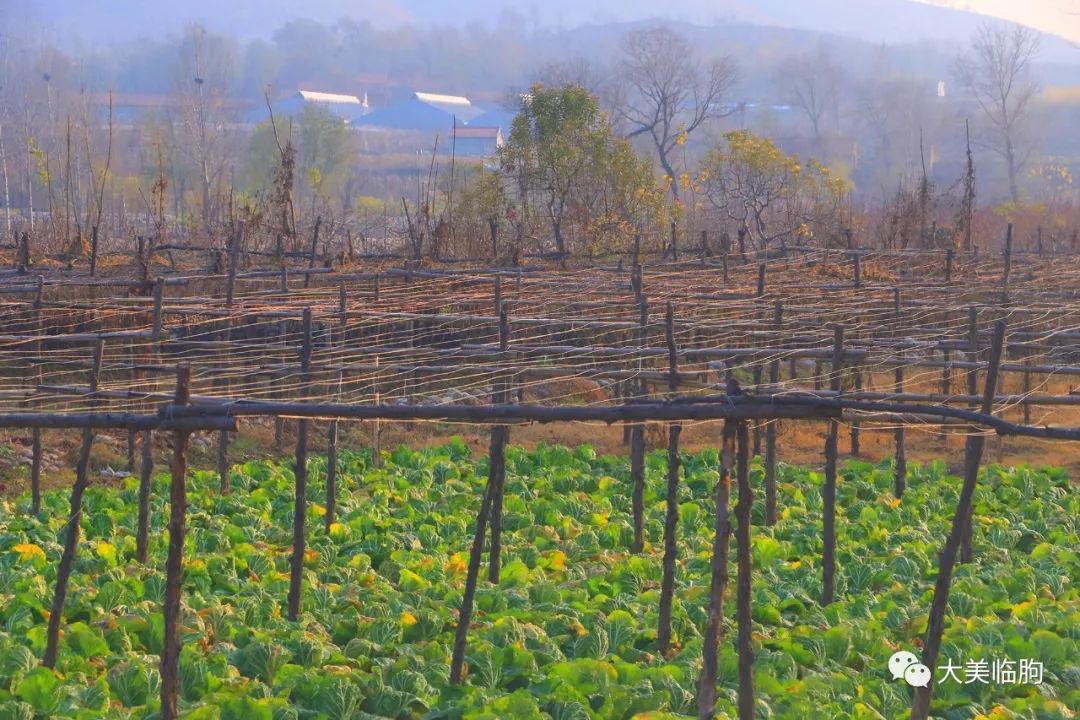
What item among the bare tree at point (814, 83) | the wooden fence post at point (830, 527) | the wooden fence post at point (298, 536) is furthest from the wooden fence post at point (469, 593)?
the bare tree at point (814, 83)

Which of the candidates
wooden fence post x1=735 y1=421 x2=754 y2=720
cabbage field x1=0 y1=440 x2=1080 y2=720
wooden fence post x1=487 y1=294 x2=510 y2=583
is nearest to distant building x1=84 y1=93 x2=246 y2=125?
wooden fence post x1=487 y1=294 x2=510 y2=583

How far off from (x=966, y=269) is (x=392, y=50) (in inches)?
4978

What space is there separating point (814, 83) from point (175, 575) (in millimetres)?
82548

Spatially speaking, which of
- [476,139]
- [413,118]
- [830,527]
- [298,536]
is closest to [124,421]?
[298,536]

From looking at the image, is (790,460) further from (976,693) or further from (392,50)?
(392,50)

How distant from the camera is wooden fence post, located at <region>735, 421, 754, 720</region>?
14.4 feet

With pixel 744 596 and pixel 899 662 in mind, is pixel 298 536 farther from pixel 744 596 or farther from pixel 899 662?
pixel 899 662

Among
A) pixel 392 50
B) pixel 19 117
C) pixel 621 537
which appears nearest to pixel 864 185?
pixel 19 117

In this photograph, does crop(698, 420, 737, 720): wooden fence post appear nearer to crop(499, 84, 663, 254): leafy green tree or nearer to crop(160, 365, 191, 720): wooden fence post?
crop(160, 365, 191, 720): wooden fence post

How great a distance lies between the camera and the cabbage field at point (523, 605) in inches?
196

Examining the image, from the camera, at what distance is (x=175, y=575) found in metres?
4.52

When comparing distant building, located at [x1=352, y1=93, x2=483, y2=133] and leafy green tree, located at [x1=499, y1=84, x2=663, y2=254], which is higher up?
distant building, located at [x1=352, y1=93, x2=483, y2=133]

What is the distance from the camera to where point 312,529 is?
8375mm

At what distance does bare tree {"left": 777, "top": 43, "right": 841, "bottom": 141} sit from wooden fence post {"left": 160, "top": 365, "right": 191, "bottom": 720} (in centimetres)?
7309
